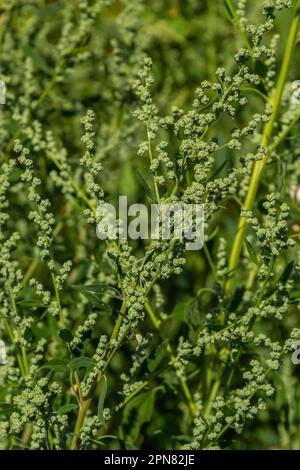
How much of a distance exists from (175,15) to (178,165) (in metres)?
1.67

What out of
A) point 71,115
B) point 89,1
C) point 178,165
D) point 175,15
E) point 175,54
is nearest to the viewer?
point 178,165

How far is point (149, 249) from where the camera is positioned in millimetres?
1075

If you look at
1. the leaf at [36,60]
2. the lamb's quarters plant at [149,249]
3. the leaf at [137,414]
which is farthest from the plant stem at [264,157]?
the leaf at [36,60]

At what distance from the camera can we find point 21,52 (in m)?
1.87

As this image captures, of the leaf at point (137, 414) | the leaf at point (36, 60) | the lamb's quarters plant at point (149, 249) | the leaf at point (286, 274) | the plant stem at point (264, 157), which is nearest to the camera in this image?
the lamb's quarters plant at point (149, 249)

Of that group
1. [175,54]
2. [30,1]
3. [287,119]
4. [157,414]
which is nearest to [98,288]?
[287,119]

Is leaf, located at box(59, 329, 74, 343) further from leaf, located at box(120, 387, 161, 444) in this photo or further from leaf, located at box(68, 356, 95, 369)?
leaf, located at box(120, 387, 161, 444)

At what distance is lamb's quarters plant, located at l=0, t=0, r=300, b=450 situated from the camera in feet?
3.59

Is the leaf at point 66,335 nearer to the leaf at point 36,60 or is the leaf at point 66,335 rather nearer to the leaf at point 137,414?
the leaf at point 137,414

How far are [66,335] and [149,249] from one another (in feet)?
0.62

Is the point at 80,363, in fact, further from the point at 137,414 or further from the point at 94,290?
the point at 137,414

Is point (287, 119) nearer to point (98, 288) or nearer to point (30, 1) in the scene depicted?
point (98, 288)

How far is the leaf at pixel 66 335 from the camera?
44.9 inches

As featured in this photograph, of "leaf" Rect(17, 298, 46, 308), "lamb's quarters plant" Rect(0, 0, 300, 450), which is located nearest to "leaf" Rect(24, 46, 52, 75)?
"lamb's quarters plant" Rect(0, 0, 300, 450)
